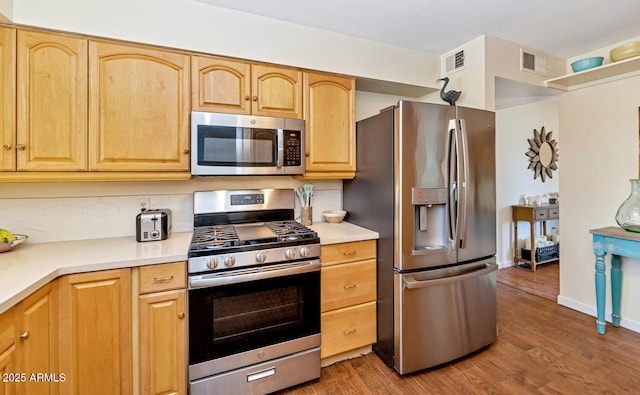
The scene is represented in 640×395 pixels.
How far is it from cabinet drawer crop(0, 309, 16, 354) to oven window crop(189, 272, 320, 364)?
0.67 metres

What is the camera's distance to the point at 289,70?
219 centimetres

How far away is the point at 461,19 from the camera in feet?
7.18

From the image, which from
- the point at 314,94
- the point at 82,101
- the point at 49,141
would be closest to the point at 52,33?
the point at 82,101

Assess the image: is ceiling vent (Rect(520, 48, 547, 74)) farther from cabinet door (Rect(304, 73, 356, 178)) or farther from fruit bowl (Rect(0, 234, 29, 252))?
fruit bowl (Rect(0, 234, 29, 252))

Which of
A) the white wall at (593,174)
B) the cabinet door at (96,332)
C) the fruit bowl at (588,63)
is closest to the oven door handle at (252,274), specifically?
the cabinet door at (96,332)

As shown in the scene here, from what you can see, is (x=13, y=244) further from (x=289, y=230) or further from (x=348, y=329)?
(x=348, y=329)

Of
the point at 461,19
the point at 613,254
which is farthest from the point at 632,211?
the point at 461,19

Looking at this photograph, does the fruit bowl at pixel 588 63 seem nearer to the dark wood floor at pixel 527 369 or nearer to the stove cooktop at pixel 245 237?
the dark wood floor at pixel 527 369

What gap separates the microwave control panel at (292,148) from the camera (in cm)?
216

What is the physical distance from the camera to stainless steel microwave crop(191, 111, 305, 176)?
1.94 meters

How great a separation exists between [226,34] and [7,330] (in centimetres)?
193

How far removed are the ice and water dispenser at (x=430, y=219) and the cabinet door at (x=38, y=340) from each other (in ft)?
6.47

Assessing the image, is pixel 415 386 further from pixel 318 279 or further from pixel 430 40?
pixel 430 40

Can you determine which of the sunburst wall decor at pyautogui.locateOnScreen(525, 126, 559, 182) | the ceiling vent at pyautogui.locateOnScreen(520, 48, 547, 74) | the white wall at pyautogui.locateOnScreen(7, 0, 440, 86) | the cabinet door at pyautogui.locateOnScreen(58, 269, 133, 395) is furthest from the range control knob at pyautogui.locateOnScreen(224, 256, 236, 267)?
the sunburst wall decor at pyautogui.locateOnScreen(525, 126, 559, 182)
